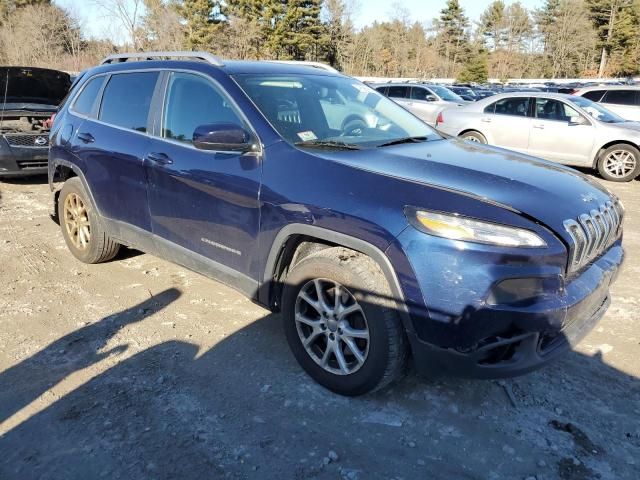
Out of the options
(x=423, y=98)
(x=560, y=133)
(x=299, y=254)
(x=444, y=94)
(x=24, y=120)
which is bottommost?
(x=299, y=254)

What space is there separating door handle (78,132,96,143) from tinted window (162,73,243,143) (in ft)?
3.29

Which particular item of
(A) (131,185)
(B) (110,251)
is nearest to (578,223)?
(A) (131,185)

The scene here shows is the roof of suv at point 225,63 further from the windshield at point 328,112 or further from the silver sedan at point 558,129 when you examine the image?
the silver sedan at point 558,129

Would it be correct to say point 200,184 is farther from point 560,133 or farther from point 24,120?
point 560,133

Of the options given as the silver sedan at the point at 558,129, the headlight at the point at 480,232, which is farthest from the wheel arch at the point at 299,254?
the silver sedan at the point at 558,129

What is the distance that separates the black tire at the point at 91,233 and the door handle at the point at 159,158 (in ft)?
3.62

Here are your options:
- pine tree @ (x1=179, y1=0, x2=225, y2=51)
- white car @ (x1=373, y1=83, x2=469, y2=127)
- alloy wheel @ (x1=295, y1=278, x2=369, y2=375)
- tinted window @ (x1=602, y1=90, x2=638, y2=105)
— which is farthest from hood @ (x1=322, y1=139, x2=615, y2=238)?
pine tree @ (x1=179, y1=0, x2=225, y2=51)

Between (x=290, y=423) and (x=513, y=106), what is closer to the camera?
(x=290, y=423)

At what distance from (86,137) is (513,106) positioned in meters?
8.63

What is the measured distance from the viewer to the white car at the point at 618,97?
13125 mm

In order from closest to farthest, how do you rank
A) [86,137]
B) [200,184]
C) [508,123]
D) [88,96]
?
1. [200,184]
2. [86,137]
3. [88,96]
4. [508,123]

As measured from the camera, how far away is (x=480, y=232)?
7.86ft

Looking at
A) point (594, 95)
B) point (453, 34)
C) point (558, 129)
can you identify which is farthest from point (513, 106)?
point (453, 34)

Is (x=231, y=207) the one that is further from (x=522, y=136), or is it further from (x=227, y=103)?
(x=522, y=136)
